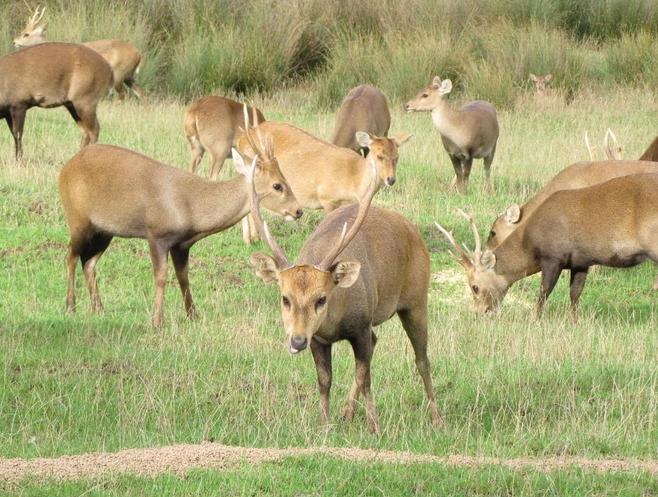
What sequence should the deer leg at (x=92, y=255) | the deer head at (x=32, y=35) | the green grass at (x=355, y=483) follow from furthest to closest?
the deer head at (x=32, y=35) < the deer leg at (x=92, y=255) < the green grass at (x=355, y=483)

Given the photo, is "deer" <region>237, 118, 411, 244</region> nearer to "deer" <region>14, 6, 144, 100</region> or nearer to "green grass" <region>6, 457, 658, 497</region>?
"green grass" <region>6, 457, 658, 497</region>

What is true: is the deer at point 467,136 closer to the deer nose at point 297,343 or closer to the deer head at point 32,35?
the deer head at point 32,35

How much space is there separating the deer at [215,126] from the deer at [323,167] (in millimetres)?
1207

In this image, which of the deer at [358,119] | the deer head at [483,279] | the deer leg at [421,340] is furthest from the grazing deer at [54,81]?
the deer leg at [421,340]

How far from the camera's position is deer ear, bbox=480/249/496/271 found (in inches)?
418

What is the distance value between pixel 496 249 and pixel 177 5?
12.5 meters

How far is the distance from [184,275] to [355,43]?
12370 mm

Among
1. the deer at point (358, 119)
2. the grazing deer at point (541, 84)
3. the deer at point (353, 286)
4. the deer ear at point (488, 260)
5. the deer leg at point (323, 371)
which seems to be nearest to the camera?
the deer at point (353, 286)

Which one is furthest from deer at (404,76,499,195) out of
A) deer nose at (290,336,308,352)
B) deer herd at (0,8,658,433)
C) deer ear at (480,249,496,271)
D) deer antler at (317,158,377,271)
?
deer nose at (290,336,308,352)

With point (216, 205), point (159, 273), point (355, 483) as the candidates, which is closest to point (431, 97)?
point (216, 205)

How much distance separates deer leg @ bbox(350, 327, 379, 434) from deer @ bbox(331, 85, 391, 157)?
7.86m

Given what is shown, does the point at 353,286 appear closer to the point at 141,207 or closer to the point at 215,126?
the point at 141,207

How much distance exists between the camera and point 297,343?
6.21 metres

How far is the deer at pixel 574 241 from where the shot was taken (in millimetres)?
9844
